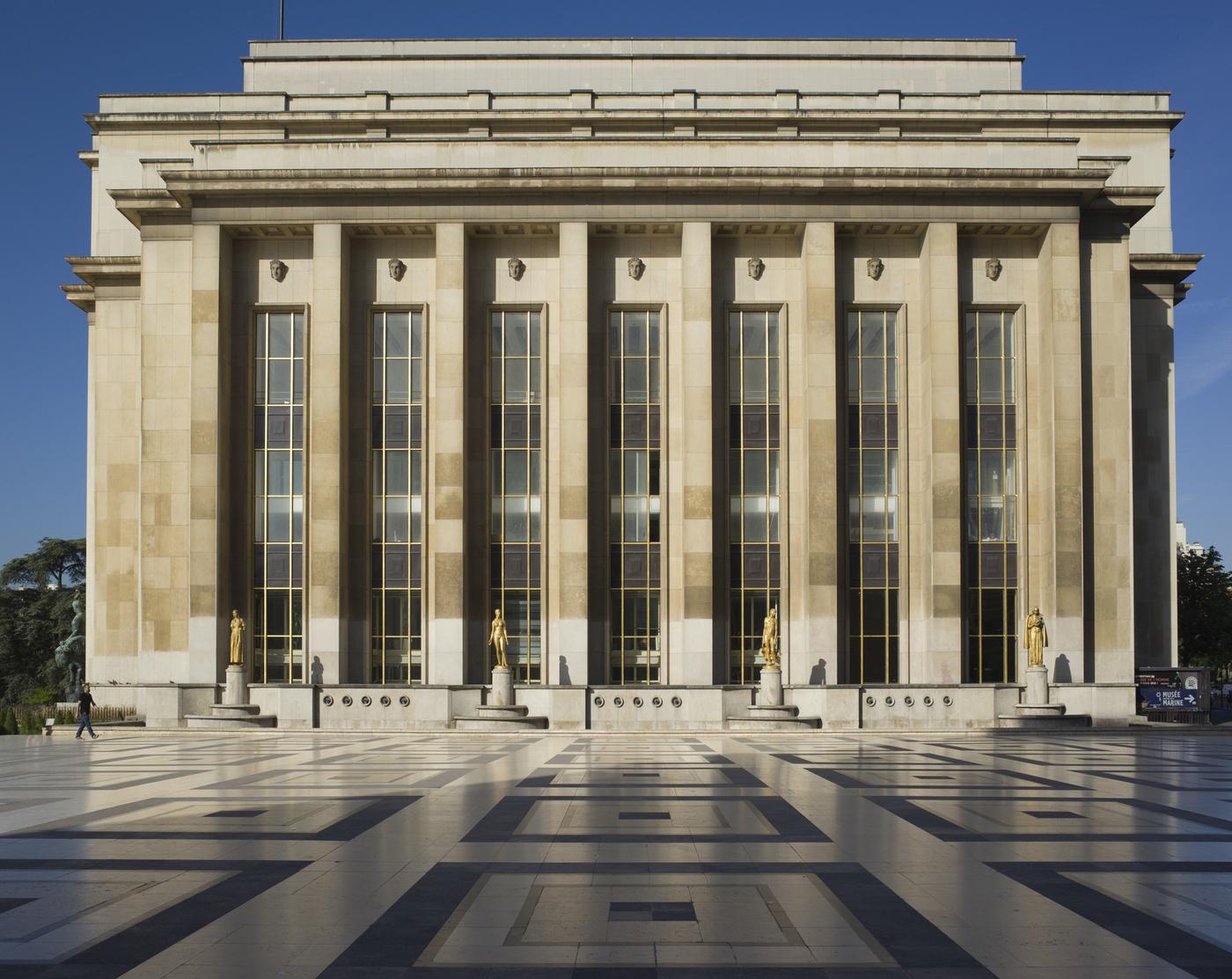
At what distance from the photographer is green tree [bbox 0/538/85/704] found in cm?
7288

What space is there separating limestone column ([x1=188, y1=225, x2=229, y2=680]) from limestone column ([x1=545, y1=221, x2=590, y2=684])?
42.5ft

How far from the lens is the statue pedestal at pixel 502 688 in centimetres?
4112

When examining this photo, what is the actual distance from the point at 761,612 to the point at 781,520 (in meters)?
3.85

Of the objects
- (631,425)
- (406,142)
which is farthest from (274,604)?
(406,142)

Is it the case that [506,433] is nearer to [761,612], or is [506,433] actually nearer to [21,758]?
[761,612]

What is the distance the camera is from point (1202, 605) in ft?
216

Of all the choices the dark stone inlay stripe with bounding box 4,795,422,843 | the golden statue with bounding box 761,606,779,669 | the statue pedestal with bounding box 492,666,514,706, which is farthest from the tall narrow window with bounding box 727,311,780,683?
the dark stone inlay stripe with bounding box 4,795,422,843

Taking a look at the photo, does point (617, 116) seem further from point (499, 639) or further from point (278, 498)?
point (499, 639)

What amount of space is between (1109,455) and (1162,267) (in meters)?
10.5

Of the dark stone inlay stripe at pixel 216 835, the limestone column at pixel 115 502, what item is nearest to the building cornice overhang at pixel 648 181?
the limestone column at pixel 115 502

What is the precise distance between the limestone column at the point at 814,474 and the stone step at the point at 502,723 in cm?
1116

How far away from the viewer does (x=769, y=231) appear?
47750 millimetres

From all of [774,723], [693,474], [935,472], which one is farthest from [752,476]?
[774,723]

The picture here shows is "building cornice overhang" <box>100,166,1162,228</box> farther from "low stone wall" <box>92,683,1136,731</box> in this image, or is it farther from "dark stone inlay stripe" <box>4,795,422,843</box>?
"dark stone inlay stripe" <box>4,795,422,843</box>
